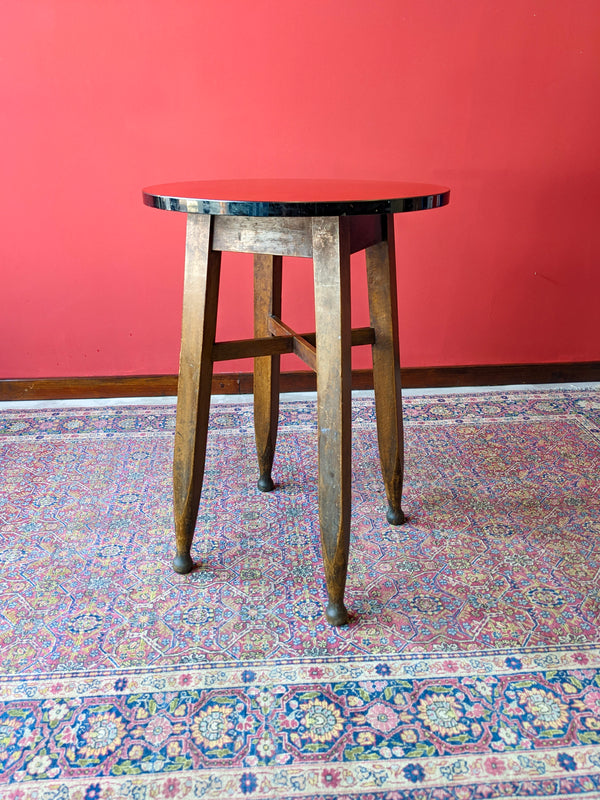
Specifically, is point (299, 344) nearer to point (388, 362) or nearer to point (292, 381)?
point (388, 362)

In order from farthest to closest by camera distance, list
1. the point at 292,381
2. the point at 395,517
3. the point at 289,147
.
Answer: the point at 292,381
the point at 289,147
the point at 395,517

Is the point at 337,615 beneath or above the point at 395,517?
beneath

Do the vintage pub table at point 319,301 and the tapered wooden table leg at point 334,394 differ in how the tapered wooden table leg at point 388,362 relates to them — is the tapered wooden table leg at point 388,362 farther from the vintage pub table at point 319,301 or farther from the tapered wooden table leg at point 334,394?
the tapered wooden table leg at point 334,394

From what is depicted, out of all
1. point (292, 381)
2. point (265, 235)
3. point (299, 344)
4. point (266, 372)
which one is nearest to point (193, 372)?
point (299, 344)

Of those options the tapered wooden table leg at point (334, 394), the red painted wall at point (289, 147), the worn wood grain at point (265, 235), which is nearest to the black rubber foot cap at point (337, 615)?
the tapered wooden table leg at point (334, 394)

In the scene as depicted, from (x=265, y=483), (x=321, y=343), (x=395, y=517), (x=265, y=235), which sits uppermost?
(x=265, y=235)

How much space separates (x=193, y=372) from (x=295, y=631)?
74 centimetres

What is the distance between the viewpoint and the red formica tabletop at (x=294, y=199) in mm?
1522

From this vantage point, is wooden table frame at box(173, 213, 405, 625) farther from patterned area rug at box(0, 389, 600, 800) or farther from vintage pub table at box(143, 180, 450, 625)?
patterned area rug at box(0, 389, 600, 800)

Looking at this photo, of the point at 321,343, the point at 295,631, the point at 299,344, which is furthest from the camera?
the point at 299,344

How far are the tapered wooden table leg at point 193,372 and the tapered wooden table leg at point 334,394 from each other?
1.05ft

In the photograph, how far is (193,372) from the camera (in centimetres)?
186

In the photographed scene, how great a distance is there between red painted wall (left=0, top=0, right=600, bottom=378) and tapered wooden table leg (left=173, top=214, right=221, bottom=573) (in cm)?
141

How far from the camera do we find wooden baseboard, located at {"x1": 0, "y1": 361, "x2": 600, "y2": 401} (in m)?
3.32
